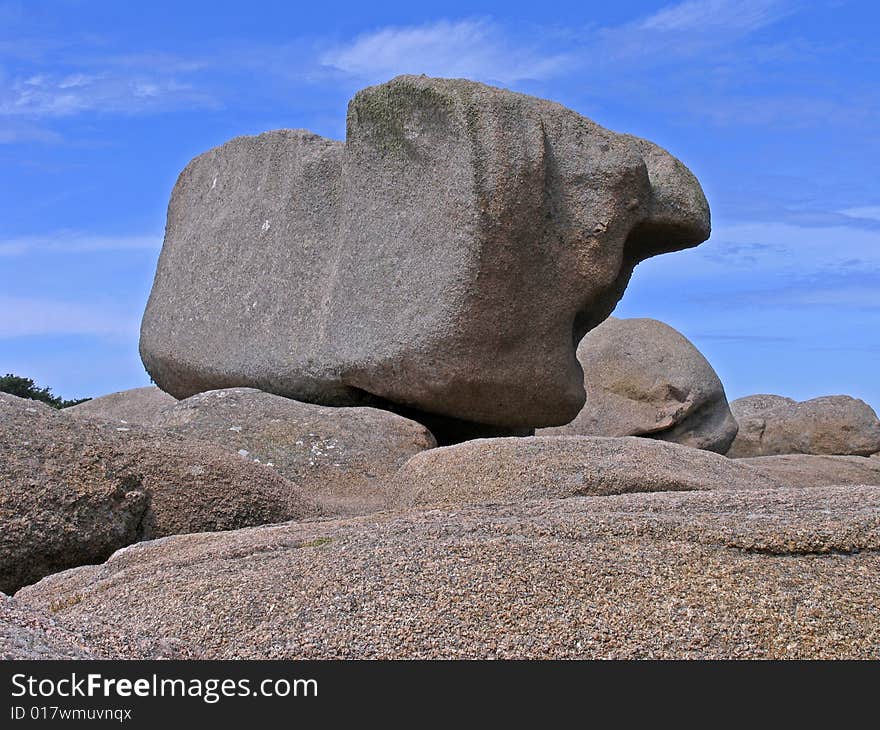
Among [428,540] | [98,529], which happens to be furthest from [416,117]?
[428,540]

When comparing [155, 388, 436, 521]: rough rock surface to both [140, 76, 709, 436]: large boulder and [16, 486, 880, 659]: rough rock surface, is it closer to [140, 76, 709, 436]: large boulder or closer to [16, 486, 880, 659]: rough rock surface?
[140, 76, 709, 436]: large boulder

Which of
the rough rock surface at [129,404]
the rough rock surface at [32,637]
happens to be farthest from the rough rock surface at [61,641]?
the rough rock surface at [129,404]

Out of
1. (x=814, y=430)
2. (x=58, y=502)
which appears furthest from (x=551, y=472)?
(x=814, y=430)

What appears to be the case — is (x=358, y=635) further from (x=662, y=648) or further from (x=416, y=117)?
(x=416, y=117)

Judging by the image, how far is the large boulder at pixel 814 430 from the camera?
13.2 m

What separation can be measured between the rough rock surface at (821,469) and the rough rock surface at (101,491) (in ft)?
12.7

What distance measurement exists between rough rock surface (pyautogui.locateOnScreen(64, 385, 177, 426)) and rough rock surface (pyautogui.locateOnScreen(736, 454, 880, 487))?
16.1 feet

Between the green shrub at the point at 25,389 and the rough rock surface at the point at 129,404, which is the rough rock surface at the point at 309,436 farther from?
the green shrub at the point at 25,389

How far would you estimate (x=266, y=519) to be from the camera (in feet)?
15.2

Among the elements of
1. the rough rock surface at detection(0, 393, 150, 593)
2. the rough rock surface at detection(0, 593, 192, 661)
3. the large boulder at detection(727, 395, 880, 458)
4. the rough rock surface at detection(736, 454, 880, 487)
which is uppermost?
the large boulder at detection(727, 395, 880, 458)

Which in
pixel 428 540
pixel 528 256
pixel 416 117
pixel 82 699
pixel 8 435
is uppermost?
pixel 416 117

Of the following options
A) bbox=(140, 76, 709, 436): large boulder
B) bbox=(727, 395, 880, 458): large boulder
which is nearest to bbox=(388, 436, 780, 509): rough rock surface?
bbox=(140, 76, 709, 436): large boulder

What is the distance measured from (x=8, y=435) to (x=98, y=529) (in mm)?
539

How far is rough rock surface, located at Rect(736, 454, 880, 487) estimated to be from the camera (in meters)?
7.57
